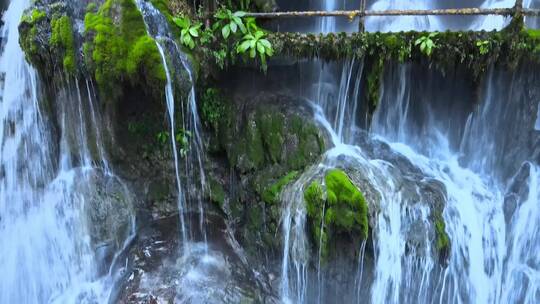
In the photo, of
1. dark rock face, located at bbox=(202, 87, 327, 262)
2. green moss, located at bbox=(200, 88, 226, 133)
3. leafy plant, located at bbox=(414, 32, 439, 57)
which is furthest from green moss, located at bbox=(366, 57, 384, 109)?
green moss, located at bbox=(200, 88, 226, 133)

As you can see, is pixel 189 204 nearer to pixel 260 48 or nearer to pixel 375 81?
pixel 260 48

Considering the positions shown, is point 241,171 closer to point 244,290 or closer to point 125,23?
point 244,290

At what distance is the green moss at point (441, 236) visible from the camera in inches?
237

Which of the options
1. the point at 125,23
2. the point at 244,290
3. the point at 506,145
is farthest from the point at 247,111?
the point at 506,145

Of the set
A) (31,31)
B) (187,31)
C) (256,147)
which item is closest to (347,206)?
(256,147)

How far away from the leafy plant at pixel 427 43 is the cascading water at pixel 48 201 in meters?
4.70

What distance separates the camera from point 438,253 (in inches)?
239

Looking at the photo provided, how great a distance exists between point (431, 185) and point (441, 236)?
771 mm

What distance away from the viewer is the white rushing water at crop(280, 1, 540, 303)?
240 inches

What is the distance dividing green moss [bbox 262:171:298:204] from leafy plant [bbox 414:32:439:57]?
248 cm

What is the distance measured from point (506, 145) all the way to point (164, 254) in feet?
18.0

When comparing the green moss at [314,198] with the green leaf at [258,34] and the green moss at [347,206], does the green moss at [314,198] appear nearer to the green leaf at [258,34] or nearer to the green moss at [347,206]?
the green moss at [347,206]

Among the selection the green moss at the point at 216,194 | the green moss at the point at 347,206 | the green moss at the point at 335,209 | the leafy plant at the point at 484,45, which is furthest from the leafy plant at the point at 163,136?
the leafy plant at the point at 484,45

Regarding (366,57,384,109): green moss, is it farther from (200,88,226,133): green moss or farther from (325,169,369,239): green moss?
(200,88,226,133): green moss
